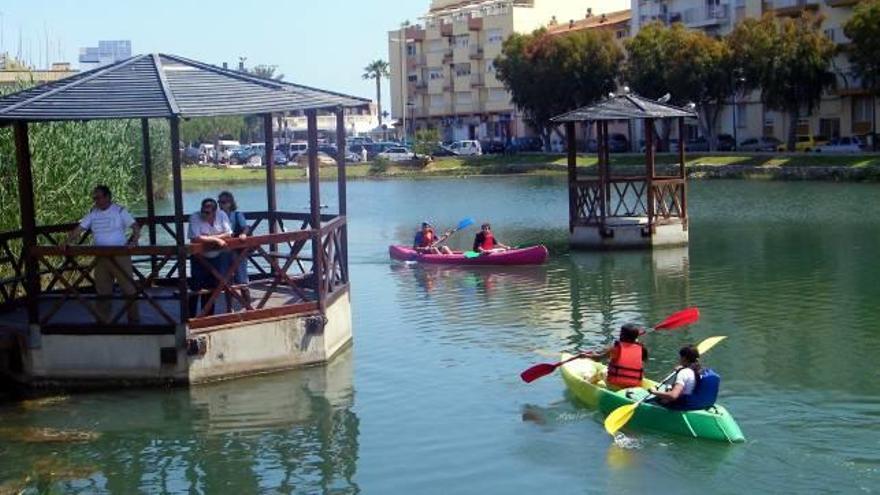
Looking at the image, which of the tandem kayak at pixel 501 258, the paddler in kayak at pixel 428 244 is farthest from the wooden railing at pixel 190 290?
the paddler in kayak at pixel 428 244

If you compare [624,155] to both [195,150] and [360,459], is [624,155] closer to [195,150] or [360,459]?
[195,150]

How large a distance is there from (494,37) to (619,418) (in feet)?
337

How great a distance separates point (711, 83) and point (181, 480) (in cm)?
6470

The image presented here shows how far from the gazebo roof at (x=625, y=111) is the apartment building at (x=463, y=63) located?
77.0m

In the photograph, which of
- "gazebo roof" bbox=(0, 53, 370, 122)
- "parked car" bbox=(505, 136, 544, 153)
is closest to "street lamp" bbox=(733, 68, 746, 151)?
"parked car" bbox=(505, 136, 544, 153)

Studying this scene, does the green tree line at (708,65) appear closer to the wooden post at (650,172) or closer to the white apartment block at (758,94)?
the white apartment block at (758,94)

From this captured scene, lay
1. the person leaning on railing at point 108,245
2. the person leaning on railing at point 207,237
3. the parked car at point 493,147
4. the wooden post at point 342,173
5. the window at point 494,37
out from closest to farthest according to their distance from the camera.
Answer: the person leaning on railing at point 108,245, the person leaning on railing at point 207,237, the wooden post at point 342,173, the parked car at point 493,147, the window at point 494,37

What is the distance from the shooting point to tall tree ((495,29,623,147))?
3241 inches

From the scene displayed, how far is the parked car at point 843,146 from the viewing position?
69.4 m

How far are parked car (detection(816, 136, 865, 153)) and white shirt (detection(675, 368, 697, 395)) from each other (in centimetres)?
5815

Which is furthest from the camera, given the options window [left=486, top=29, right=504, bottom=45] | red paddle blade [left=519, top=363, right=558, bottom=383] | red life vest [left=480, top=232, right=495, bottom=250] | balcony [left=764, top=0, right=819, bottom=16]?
window [left=486, top=29, right=504, bottom=45]

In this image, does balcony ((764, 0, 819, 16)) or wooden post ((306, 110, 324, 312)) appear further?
balcony ((764, 0, 819, 16))

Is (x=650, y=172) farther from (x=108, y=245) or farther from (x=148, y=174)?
(x=108, y=245)

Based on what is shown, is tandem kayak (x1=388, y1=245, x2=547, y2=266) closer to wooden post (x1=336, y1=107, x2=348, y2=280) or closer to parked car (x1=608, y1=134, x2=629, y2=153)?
wooden post (x1=336, y1=107, x2=348, y2=280)
